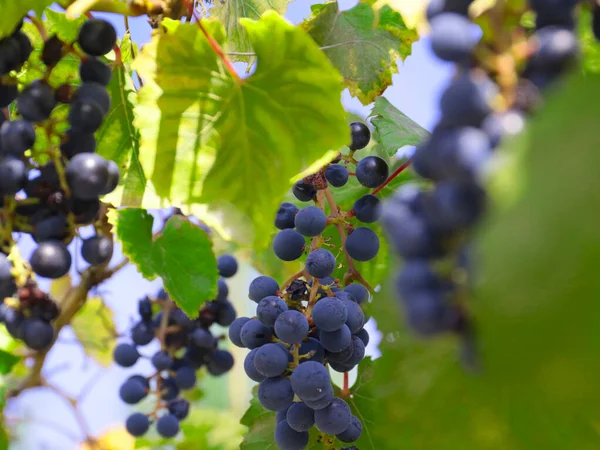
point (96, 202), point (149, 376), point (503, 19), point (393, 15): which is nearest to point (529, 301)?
point (503, 19)

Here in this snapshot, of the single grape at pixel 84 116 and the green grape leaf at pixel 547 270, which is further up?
the green grape leaf at pixel 547 270

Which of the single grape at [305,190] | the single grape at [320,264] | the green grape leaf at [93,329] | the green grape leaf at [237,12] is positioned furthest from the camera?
the green grape leaf at [93,329]

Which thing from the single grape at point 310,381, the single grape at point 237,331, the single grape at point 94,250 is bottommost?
the single grape at point 237,331

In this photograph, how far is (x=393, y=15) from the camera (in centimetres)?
103

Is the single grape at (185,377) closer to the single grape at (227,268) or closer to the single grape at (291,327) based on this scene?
the single grape at (227,268)

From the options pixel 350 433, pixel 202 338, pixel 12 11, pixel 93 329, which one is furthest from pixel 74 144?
pixel 93 329

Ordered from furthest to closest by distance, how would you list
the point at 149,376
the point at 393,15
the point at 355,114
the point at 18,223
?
the point at 355,114, the point at 149,376, the point at 393,15, the point at 18,223

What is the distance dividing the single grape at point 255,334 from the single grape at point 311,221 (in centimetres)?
14

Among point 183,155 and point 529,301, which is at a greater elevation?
point 529,301

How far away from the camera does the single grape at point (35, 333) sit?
2.05 feet

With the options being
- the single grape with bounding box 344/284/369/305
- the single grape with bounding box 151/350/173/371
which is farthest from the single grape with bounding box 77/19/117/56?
the single grape with bounding box 151/350/173/371

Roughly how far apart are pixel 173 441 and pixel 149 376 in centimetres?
31

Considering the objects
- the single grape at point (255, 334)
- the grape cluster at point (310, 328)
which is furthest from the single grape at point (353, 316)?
the single grape at point (255, 334)

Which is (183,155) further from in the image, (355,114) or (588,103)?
(355,114)
